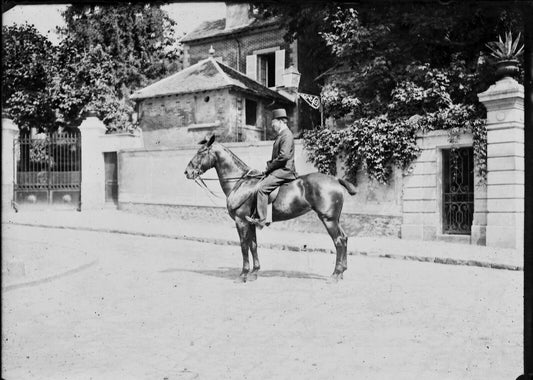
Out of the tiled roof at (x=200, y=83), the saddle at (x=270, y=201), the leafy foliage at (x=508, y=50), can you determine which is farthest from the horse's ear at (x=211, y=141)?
the tiled roof at (x=200, y=83)

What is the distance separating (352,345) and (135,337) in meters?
1.83

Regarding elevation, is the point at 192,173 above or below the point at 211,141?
below

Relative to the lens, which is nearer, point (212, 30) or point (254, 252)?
point (254, 252)

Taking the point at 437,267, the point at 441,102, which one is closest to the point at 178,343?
the point at 437,267

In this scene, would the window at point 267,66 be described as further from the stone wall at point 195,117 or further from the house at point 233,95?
the stone wall at point 195,117

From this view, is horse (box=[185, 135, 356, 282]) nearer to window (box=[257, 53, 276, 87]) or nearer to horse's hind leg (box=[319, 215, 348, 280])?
horse's hind leg (box=[319, 215, 348, 280])

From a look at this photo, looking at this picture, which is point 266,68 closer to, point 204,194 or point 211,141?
point 204,194

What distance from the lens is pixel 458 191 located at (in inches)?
464

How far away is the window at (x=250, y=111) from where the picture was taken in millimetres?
21623

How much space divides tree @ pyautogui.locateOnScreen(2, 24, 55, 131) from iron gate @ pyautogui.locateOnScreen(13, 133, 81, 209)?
1.15 m

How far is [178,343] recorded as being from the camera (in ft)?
Result: 13.9

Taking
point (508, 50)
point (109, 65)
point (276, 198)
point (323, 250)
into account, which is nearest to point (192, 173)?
point (276, 198)

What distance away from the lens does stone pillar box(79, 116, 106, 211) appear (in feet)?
58.2

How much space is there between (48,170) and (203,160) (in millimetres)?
12798
